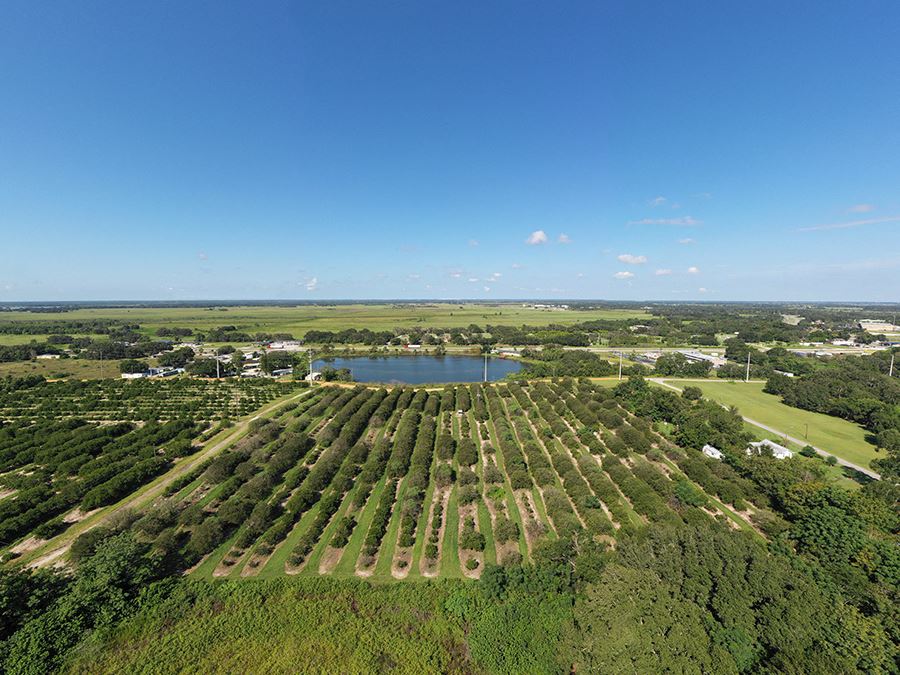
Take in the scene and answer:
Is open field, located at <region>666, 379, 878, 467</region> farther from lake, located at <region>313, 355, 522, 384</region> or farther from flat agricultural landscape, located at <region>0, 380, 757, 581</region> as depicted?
lake, located at <region>313, 355, 522, 384</region>

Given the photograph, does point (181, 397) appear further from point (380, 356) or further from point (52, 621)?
point (380, 356)

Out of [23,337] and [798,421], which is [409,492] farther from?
[23,337]

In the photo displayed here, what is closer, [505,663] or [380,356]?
[505,663]

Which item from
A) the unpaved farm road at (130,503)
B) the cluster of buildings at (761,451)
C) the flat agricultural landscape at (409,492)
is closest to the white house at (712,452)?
the cluster of buildings at (761,451)

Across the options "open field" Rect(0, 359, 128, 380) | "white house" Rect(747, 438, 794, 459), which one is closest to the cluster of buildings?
"white house" Rect(747, 438, 794, 459)

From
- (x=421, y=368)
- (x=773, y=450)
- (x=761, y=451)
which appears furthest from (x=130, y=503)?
(x=421, y=368)

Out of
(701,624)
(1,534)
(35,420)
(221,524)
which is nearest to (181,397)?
(35,420)
